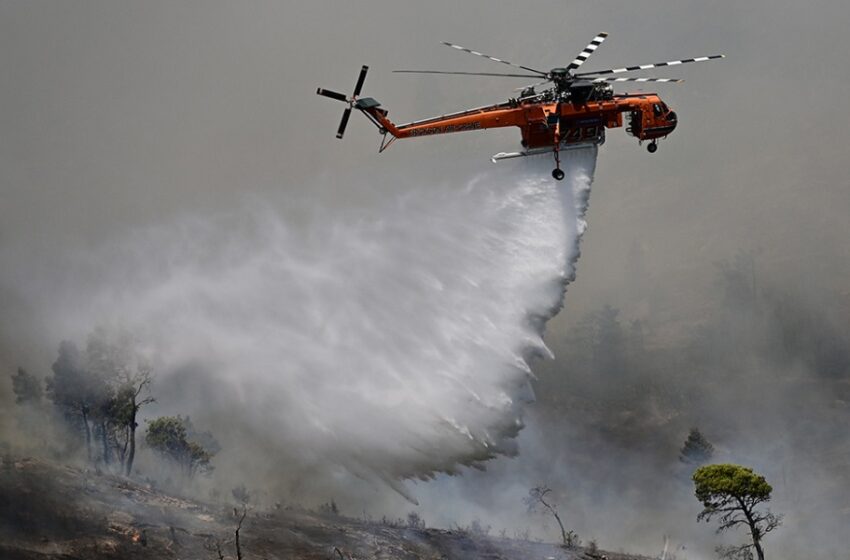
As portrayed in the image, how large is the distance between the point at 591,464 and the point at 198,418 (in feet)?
155

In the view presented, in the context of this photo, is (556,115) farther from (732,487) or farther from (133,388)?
(133,388)

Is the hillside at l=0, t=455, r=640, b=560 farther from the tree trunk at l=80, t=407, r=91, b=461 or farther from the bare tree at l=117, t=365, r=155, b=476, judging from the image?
the tree trunk at l=80, t=407, r=91, b=461

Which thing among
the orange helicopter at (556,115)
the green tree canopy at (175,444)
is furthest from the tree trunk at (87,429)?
the orange helicopter at (556,115)

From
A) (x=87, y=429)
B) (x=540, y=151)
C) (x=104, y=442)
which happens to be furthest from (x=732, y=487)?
(x=87, y=429)

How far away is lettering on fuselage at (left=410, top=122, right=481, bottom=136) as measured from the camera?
56.0m

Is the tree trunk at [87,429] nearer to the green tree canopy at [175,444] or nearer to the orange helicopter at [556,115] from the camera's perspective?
the green tree canopy at [175,444]

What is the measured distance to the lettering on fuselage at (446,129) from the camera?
56031mm

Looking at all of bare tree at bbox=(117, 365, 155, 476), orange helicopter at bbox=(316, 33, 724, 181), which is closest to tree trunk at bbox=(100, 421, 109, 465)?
bare tree at bbox=(117, 365, 155, 476)

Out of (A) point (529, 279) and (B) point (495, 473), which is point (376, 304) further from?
(B) point (495, 473)

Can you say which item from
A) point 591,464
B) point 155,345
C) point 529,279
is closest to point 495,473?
point 591,464

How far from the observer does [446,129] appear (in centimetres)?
5647

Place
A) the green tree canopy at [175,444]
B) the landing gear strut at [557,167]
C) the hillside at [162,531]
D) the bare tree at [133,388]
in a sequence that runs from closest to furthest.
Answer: the hillside at [162,531] < the landing gear strut at [557,167] < the bare tree at [133,388] < the green tree canopy at [175,444]

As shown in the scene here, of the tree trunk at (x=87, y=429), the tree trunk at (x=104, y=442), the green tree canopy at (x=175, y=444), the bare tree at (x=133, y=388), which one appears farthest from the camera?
the green tree canopy at (x=175, y=444)

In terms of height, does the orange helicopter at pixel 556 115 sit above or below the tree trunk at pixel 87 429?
above
